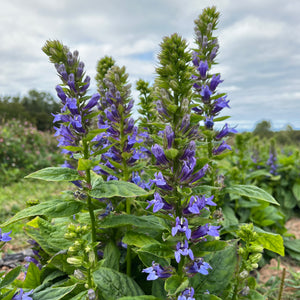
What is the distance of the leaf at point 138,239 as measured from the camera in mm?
1934

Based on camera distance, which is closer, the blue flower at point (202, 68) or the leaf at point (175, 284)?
the leaf at point (175, 284)

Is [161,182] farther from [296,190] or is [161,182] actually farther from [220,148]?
[296,190]

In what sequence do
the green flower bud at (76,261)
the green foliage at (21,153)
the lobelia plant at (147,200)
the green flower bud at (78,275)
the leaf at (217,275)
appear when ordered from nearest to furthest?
the lobelia plant at (147,200) < the green flower bud at (76,261) < the green flower bud at (78,275) < the leaf at (217,275) < the green foliage at (21,153)

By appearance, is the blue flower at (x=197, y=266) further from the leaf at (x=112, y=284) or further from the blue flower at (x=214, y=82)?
the blue flower at (x=214, y=82)

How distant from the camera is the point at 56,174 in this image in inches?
75.6

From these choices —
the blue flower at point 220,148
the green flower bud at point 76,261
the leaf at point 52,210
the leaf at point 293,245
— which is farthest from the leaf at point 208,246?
the leaf at point 293,245

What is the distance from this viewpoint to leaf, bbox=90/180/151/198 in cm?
177

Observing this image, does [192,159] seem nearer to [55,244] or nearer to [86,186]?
[86,186]

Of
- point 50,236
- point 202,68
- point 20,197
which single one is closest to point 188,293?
point 50,236

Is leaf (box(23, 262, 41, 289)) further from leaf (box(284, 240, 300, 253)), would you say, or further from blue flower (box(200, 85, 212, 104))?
leaf (box(284, 240, 300, 253))

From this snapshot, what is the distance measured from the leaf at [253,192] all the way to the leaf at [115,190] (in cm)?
109

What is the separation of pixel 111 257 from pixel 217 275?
85 centimetres

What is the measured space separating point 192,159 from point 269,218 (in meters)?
3.60

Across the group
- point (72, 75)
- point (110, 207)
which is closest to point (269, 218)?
point (110, 207)
